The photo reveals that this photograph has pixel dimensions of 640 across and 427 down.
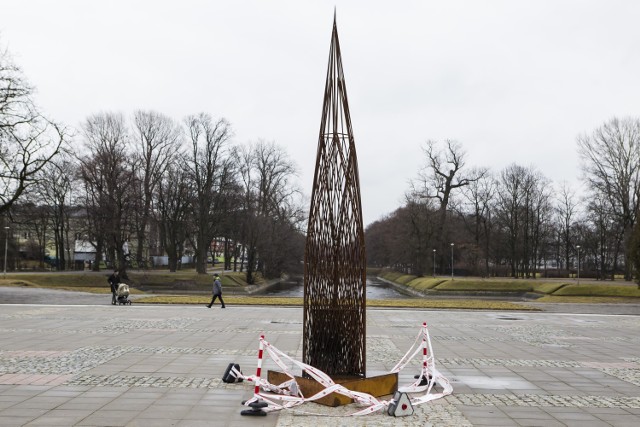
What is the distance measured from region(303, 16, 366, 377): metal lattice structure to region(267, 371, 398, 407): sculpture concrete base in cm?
36

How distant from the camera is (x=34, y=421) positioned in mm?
6566

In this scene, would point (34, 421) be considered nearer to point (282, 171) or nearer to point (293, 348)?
point (293, 348)

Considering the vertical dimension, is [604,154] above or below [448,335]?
above

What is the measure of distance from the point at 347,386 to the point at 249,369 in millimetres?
2935

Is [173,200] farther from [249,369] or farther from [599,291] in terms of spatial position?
[249,369]

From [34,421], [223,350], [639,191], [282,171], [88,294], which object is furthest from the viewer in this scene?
[282,171]

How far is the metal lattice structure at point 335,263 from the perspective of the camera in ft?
27.1

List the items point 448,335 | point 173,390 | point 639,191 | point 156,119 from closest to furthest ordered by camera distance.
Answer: point 173,390
point 448,335
point 639,191
point 156,119

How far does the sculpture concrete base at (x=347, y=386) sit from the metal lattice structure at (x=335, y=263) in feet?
1.17

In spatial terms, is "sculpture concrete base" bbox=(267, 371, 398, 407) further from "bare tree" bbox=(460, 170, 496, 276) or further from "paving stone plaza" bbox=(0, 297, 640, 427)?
"bare tree" bbox=(460, 170, 496, 276)

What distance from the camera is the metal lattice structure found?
326 inches

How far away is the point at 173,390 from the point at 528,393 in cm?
544

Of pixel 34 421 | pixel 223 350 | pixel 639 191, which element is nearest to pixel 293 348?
pixel 223 350

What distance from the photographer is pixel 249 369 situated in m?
10.1
